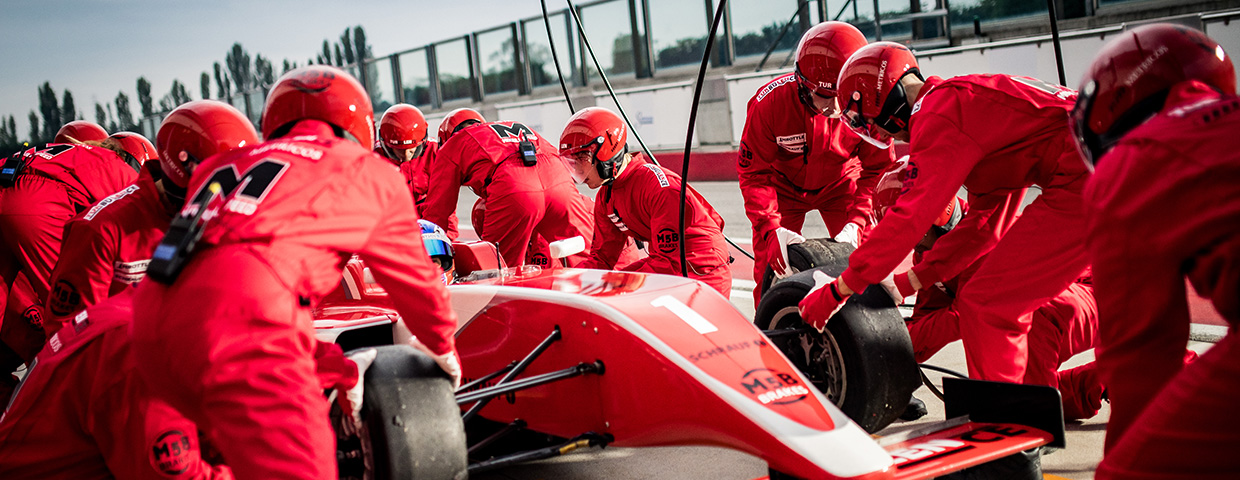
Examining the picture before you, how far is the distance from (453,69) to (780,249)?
21285 mm

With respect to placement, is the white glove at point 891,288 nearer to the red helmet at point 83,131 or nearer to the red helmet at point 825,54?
the red helmet at point 825,54

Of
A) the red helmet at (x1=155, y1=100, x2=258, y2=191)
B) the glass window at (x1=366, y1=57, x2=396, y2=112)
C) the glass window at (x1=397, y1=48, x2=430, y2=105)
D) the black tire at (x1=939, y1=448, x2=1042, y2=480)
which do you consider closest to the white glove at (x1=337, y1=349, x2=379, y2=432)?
the red helmet at (x1=155, y1=100, x2=258, y2=191)

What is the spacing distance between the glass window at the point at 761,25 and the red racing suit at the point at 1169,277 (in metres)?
15.4

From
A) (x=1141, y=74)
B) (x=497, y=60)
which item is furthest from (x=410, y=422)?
(x=497, y=60)

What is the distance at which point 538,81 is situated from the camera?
23453mm

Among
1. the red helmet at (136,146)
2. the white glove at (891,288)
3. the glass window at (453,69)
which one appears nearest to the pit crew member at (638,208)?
the white glove at (891,288)

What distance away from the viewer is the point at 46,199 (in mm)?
5020

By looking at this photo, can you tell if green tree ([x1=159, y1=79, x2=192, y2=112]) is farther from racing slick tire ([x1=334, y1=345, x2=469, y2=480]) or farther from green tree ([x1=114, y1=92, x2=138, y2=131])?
racing slick tire ([x1=334, y1=345, x2=469, y2=480])

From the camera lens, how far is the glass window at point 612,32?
20.7 metres

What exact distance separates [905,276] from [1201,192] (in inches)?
82.8

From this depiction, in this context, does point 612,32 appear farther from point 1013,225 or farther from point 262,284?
point 262,284

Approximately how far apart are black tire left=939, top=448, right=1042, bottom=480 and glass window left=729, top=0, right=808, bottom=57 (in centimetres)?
1446

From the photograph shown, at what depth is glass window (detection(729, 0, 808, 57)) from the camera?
56.5 feet

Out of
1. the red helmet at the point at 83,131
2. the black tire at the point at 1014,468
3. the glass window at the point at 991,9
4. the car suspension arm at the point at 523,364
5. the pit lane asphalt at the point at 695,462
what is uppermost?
the glass window at the point at 991,9
